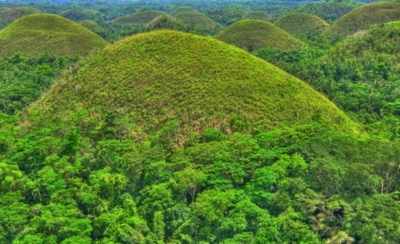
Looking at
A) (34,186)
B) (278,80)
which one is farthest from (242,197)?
(278,80)

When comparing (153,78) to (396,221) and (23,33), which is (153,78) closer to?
(396,221)

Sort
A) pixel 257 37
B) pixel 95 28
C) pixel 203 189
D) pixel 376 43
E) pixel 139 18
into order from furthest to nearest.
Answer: pixel 139 18 → pixel 95 28 → pixel 257 37 → pixel 376 43 → pixel 203 189

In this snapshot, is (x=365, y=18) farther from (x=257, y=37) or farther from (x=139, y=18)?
(x=139, y=18)

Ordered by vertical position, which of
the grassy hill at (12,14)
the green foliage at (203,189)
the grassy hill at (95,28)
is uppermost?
the green foliage at (203,189)

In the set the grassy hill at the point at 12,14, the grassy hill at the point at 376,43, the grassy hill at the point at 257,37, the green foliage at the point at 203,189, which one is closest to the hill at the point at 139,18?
the grassy hill at the point at 12,14

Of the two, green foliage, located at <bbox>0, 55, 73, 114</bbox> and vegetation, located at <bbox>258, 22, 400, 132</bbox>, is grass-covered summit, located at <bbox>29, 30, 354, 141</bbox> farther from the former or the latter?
green foliage, located at <bbox>0, 55, 73, 114</bbox>

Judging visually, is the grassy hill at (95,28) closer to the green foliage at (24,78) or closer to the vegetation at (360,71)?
the green foliage at (24,78)

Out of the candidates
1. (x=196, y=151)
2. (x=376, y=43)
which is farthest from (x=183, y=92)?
(x=376, y=43)
